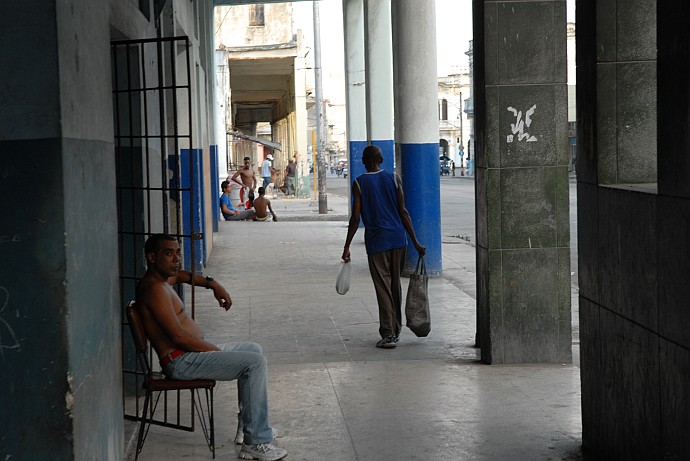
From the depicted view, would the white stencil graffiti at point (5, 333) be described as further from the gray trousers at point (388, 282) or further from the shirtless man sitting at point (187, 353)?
the gray trousers at point (388, 282)

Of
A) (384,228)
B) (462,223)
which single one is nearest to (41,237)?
(384,228)

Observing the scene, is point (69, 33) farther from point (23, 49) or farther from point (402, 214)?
point (402, 214)

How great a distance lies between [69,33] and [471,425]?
142 inches

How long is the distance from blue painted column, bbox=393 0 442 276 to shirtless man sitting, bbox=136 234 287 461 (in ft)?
28.6

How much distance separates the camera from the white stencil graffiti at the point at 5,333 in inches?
176

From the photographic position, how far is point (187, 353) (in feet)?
20.0

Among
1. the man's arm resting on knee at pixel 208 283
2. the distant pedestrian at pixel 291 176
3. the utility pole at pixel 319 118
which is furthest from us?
the distant pedestrian at pixel 291 176

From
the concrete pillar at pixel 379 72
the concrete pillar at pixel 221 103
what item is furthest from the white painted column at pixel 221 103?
the concrete pillar at pixel 379 72

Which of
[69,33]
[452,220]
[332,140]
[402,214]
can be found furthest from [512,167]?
[332,140]

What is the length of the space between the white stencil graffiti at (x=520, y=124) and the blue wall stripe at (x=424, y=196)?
238 inches

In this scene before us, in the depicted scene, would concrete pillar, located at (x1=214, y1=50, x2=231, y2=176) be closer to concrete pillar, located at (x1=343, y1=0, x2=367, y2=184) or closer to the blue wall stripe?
concrete pillar, located at (x1=343, y1=0, x2=367, y2=184)

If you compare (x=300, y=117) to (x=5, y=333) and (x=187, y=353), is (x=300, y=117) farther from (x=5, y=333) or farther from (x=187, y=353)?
(x=5, y=333)

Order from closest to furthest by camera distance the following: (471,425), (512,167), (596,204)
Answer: (596,204) < (471,425) < (512,167)

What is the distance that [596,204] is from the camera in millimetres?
5855
